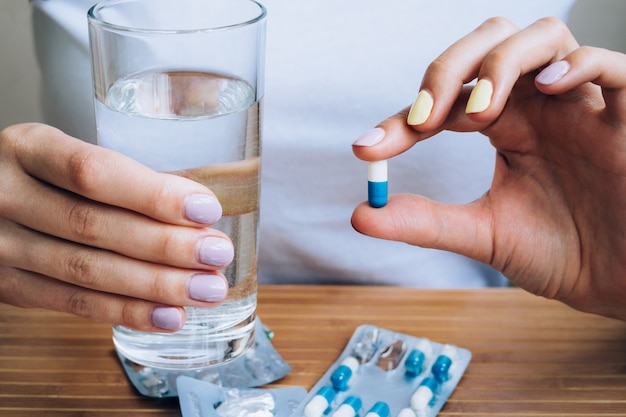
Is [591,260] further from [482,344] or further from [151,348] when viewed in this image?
[151,348]

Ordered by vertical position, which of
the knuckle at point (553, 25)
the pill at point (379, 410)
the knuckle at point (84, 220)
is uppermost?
the knuckle at point (553, 25)

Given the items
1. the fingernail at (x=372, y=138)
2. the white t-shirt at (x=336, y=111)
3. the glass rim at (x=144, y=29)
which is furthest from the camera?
the white t-shirt at (x=336, y=111)

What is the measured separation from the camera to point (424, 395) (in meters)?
0.66

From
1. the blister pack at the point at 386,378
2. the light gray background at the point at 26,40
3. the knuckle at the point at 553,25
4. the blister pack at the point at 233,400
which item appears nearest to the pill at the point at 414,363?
the blister pack at the point at 386,378

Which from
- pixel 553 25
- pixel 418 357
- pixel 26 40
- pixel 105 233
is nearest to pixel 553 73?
pixel 553 25

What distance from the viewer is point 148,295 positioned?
582 millimetres

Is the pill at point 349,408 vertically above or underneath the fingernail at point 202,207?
underneath

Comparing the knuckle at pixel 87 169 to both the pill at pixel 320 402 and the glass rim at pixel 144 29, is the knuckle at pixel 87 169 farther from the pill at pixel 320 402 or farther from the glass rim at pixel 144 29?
the pill at pixel 320 402

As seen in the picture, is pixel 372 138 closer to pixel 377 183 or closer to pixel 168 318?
pixel 377 183

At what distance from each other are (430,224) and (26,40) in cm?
84

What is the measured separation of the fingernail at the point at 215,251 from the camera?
1.80 feet

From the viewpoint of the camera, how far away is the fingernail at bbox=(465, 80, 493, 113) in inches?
23.8

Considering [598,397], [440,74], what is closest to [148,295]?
[440,74]

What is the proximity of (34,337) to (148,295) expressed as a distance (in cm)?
25
